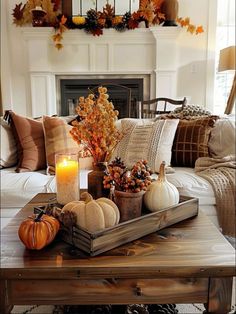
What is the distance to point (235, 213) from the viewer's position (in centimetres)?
167

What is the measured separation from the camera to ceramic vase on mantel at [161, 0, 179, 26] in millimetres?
3839

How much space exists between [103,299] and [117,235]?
6.8 inches

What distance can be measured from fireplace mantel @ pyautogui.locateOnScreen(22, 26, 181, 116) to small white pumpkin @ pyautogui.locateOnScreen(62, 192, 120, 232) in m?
3.46

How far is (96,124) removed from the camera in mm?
1036

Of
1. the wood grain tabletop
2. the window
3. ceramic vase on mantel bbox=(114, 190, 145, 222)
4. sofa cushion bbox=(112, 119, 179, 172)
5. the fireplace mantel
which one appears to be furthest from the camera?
the window

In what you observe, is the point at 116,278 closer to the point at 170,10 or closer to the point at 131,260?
the point at 131,260

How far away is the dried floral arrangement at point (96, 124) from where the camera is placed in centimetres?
103

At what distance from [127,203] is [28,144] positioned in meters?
1.25

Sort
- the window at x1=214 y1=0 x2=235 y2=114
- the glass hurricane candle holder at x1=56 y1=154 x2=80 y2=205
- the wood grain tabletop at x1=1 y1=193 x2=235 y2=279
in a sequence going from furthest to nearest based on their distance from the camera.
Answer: the window at x1=214 y1=0 x2=235 y2=114
the glass hurricane candle holder at x1=56 y1=154 x2=80 y2=205
the wood grain tabletop at x1=1 y1=193 x2=235 y2=279

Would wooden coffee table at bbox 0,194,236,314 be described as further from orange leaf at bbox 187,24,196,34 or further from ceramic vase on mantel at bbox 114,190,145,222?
orange leaf at bbox 187,24,196,34

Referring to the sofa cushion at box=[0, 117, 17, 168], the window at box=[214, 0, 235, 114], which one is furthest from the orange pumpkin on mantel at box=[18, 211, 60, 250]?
the window at box=[214, 0, 235, 114]

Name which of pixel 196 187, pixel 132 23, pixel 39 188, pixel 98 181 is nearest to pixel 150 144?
pixel 196 187

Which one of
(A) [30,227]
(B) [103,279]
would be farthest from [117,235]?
(A) [30,227]

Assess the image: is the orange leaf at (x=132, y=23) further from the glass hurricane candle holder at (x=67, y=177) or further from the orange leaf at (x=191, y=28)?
the glass hurricane candle holder at (x=67, y=177)
